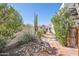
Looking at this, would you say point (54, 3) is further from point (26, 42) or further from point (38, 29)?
point (26, 42)

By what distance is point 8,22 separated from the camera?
3.02 m

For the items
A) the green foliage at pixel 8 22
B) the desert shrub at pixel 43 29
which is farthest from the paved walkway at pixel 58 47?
the green foliage at pixel 8 22

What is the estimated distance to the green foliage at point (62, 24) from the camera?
9.87 feet

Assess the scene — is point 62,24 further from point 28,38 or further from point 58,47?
point 28,38

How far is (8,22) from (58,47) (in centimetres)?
74

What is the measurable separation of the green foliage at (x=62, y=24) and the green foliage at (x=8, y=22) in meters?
0.46

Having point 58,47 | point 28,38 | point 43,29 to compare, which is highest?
point 43,29

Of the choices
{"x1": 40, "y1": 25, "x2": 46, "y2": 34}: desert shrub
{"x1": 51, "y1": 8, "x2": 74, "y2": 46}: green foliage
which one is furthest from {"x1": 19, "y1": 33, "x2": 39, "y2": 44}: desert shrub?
{"x1": 51, "y1": 8, "x2": 74, "y2": 46}: green foliage

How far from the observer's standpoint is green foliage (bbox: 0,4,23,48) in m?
3.00

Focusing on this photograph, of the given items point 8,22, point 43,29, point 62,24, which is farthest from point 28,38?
point 62,24

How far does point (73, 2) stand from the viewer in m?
2.96

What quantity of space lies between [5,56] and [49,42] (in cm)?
61

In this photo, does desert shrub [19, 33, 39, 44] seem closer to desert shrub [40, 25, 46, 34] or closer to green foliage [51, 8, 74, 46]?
desert shrub [40, 25, 46, 34]

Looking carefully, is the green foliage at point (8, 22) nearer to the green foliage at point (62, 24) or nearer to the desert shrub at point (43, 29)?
the desert shrub at point (43, 29)
